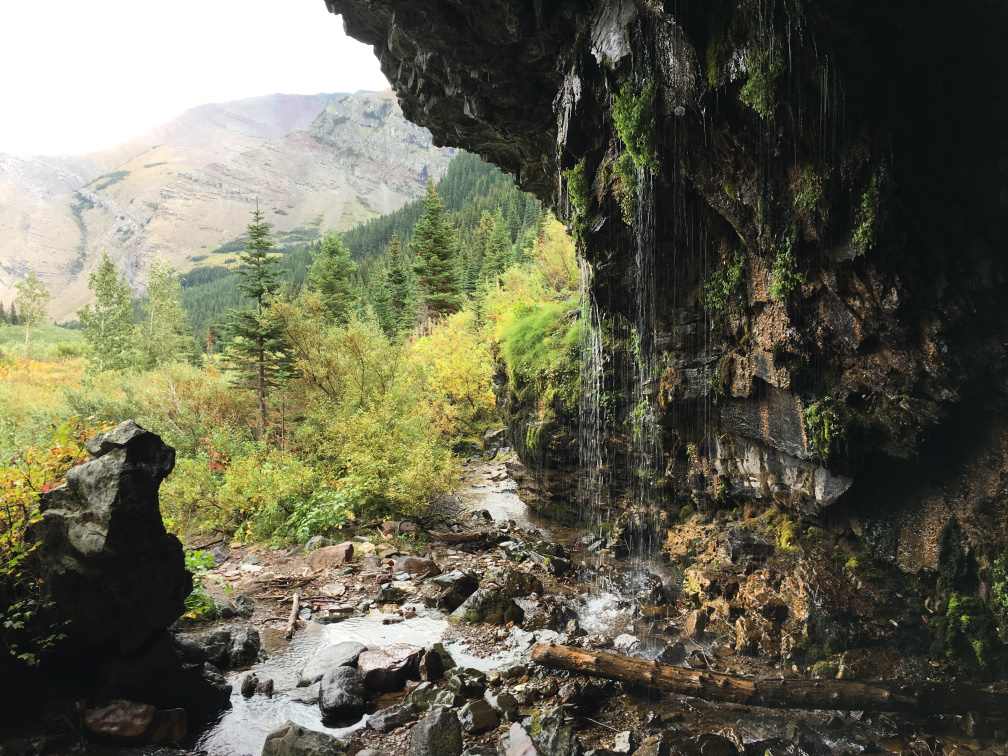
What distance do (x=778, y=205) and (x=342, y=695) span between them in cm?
967

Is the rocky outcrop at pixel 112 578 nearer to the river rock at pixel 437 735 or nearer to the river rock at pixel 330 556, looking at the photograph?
the river rock at pixel 437 735

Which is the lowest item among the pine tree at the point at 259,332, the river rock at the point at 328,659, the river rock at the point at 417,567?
the river rock at the point at 417,567

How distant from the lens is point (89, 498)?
593 cm

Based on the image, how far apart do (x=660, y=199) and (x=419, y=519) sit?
37.6 feet

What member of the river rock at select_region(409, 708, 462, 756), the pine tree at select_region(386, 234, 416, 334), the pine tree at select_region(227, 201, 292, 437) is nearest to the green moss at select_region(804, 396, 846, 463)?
the river rock at select_region(409, 708, 462, 756)

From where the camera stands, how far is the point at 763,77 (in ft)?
22.6

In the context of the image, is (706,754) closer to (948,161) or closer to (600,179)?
(948,161)

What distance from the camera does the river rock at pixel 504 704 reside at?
7.32 meters

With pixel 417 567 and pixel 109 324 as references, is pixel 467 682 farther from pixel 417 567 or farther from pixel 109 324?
pixel 109 324

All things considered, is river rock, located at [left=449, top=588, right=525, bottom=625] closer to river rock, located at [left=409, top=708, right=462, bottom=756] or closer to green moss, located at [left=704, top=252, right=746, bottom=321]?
river rock, located at [left=409, top=708, right=462, bottom=756]

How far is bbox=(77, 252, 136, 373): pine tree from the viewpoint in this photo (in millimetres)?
39250

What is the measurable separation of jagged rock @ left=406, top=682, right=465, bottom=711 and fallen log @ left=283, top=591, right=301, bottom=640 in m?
3.07

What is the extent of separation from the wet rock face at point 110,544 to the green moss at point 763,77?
361 inches

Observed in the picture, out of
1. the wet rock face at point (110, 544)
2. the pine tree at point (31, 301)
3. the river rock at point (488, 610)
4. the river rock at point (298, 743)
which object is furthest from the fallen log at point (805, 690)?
the pine tree at point (31, 301)
